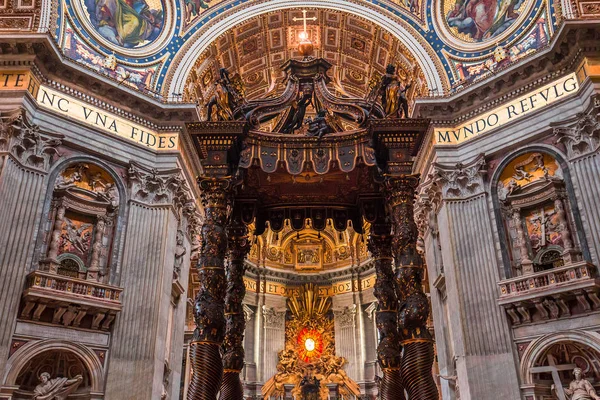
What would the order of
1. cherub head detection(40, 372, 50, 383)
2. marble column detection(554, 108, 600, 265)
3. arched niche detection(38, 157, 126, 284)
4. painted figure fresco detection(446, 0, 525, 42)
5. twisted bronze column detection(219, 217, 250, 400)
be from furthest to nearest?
painted figure fresco detection(446, 0, 525, 42), arched niche detection(38, 157, 126, 284), marble column detection(554, 108, 600, 265), cherub head detection(40, 372, 50, 383), twisted bronze column detection(219, 217, 250, 400)

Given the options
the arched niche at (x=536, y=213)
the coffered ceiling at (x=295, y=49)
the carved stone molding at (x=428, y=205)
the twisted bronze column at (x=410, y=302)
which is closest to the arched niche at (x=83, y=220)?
the coffered ceiling at (x=295, y=49)

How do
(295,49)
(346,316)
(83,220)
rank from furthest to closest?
(346,316), (295,49), (83,220)

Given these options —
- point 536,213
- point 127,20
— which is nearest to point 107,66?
point 127,20

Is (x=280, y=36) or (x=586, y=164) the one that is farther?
(x=280, y=36)

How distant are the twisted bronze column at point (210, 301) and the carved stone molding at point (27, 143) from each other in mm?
4954

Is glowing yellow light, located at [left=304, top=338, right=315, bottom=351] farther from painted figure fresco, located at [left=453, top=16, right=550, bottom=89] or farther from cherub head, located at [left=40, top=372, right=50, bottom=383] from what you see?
cherub head, located at [left=40, top=372, right=50, bottom=383]

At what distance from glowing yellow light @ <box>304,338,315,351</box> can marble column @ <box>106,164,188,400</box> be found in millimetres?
9772

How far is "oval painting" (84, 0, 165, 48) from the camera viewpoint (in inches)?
468

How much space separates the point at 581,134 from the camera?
32.0ft

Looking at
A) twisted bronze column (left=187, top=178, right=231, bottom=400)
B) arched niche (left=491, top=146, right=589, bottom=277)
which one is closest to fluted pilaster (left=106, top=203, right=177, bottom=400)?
twisted bronze column (left=187, top=178, right=231, bottom=400)

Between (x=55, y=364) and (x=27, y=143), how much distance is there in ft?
13.1

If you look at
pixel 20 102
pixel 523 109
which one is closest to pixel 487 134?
pixel 523 109

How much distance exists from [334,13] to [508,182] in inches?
251

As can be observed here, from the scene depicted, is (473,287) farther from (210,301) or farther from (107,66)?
(107,66)
